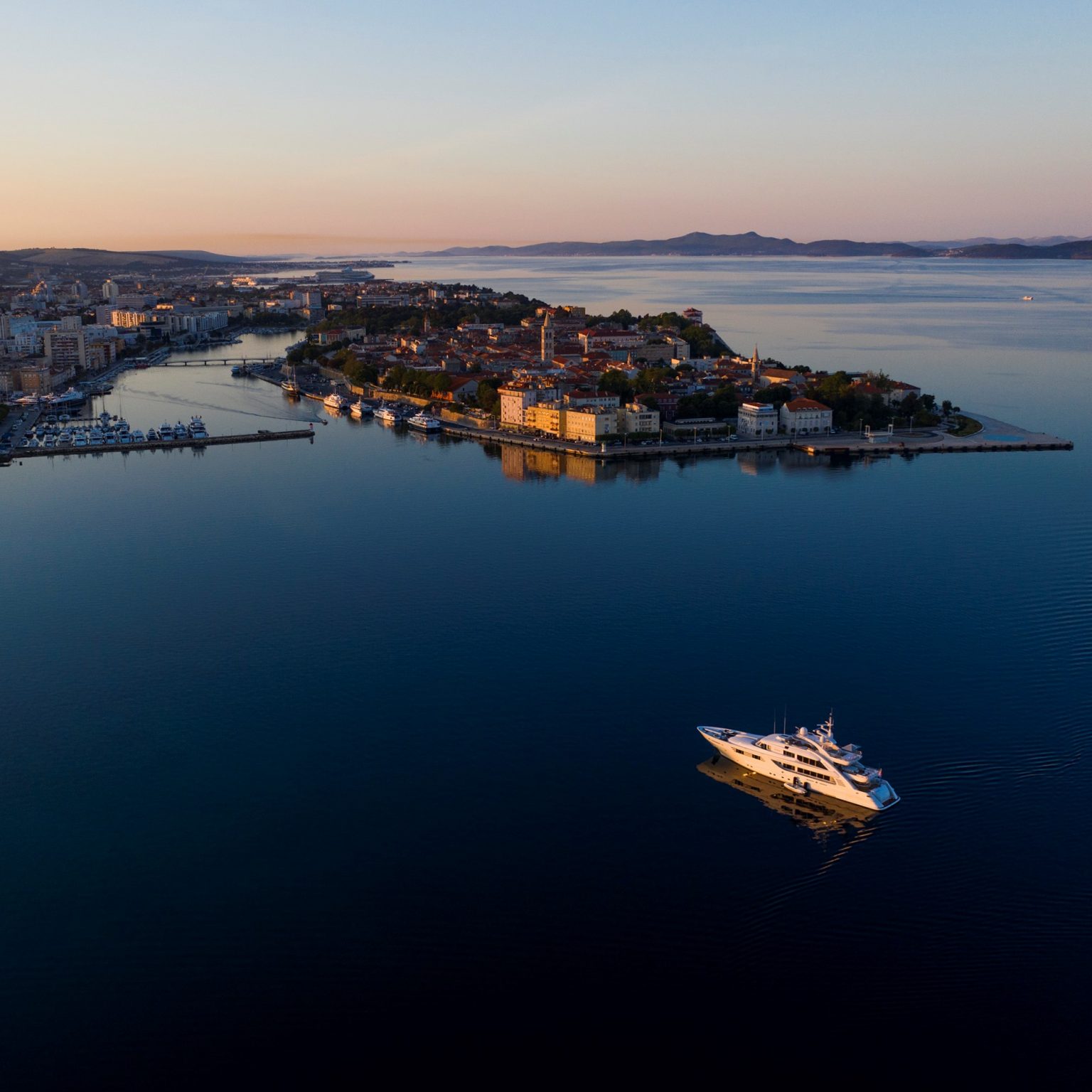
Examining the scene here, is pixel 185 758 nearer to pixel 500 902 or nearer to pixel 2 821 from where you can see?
pixel 2 821

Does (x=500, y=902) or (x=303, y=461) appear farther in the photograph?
(x=303, y=461)

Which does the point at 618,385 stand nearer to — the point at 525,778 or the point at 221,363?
the point at 221,363

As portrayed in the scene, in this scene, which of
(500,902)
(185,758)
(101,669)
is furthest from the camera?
(101,669)

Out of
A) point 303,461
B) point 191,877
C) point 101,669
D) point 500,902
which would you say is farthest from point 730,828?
point 303,461

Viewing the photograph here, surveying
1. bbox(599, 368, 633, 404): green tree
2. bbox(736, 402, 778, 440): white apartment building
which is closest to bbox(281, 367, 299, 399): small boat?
bbox(599, 368, 633, 404): green tree

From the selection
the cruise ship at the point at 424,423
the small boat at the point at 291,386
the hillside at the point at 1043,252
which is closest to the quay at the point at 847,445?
the cruise ship at the point at 424,423

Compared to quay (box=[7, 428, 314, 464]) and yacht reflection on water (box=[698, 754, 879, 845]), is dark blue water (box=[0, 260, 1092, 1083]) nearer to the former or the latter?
yacht reflection on water (box=[698, 754, 879, 845])

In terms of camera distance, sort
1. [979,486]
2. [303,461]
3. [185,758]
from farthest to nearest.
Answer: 1. [303,461]
2. [979,486]
3. [185,758]
